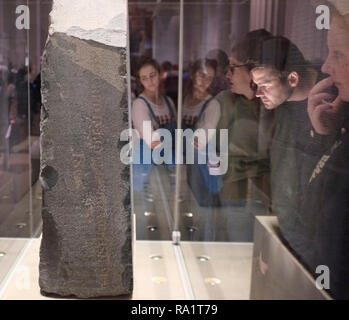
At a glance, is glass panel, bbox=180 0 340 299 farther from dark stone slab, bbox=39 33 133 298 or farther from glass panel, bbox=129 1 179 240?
dark stone slab, bbox=39 33 133 298

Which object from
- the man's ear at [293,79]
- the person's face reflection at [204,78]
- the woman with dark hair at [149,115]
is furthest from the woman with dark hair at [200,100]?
the man's ear at [293,79]

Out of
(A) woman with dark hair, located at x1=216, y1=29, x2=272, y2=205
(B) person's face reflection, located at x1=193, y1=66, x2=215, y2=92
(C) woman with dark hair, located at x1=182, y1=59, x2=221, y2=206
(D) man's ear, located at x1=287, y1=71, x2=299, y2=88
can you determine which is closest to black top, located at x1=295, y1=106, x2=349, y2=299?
(D) man's ear, located at x1=287, y1=71, x2=299, y2=88

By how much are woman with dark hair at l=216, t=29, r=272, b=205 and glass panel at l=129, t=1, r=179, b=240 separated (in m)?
0.47

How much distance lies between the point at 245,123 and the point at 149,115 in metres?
0.66

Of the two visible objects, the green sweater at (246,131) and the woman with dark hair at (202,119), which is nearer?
the green sweater at (246,131)

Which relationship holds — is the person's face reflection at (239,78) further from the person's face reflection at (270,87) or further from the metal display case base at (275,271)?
the metal display case base at (275,271)

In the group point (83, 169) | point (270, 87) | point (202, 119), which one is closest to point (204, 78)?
point (202, 119)

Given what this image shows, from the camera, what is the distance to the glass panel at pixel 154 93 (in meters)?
2.21

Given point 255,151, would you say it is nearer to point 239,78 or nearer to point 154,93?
point 239,78

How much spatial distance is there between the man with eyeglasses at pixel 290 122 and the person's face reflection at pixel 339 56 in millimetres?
62

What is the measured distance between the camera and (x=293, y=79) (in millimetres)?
1301

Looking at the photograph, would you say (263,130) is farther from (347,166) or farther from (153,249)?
(153,249)
